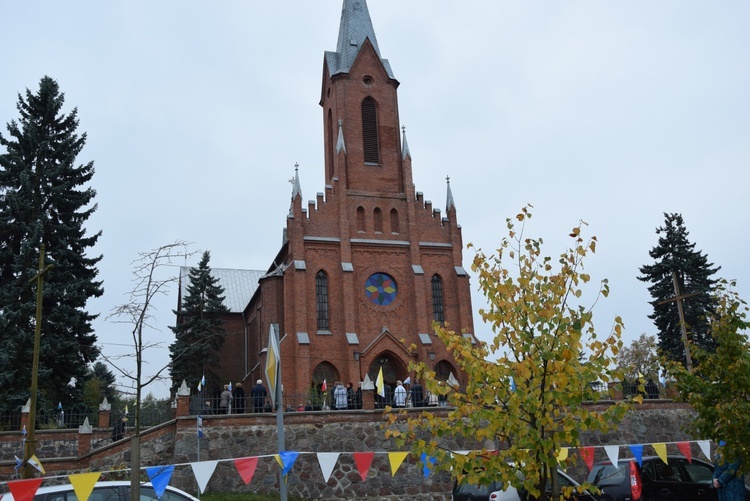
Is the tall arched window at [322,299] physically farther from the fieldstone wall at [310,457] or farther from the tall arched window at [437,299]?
the fieldstone wall at [310,457]

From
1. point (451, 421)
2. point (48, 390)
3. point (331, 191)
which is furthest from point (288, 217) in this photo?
point (451, 421)

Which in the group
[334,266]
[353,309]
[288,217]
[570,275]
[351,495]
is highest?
[288,217]

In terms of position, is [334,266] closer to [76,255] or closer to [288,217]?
[288,217]

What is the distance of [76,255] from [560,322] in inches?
1163

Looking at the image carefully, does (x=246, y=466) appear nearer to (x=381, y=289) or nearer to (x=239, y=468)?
(x=239, y=468)

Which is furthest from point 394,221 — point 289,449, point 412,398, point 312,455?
point 312,455

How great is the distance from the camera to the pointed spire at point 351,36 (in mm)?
40625

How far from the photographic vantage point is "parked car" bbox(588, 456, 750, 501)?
15.2 meters

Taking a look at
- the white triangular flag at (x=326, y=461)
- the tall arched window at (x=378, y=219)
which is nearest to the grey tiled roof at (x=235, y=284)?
the tall arched window at (x=378, y=219)

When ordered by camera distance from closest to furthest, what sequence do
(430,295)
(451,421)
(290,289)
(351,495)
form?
(451,421)
(351,495)
(290,289)
(430,295)

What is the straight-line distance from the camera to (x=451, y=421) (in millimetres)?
9031

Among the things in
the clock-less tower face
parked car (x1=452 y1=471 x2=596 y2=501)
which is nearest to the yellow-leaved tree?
parked car (x1=452 y1=471 x2=596 y2=501)

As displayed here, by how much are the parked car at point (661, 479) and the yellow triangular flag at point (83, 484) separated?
10.3 metres

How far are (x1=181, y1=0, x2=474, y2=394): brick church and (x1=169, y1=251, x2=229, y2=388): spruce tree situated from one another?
209 inches
